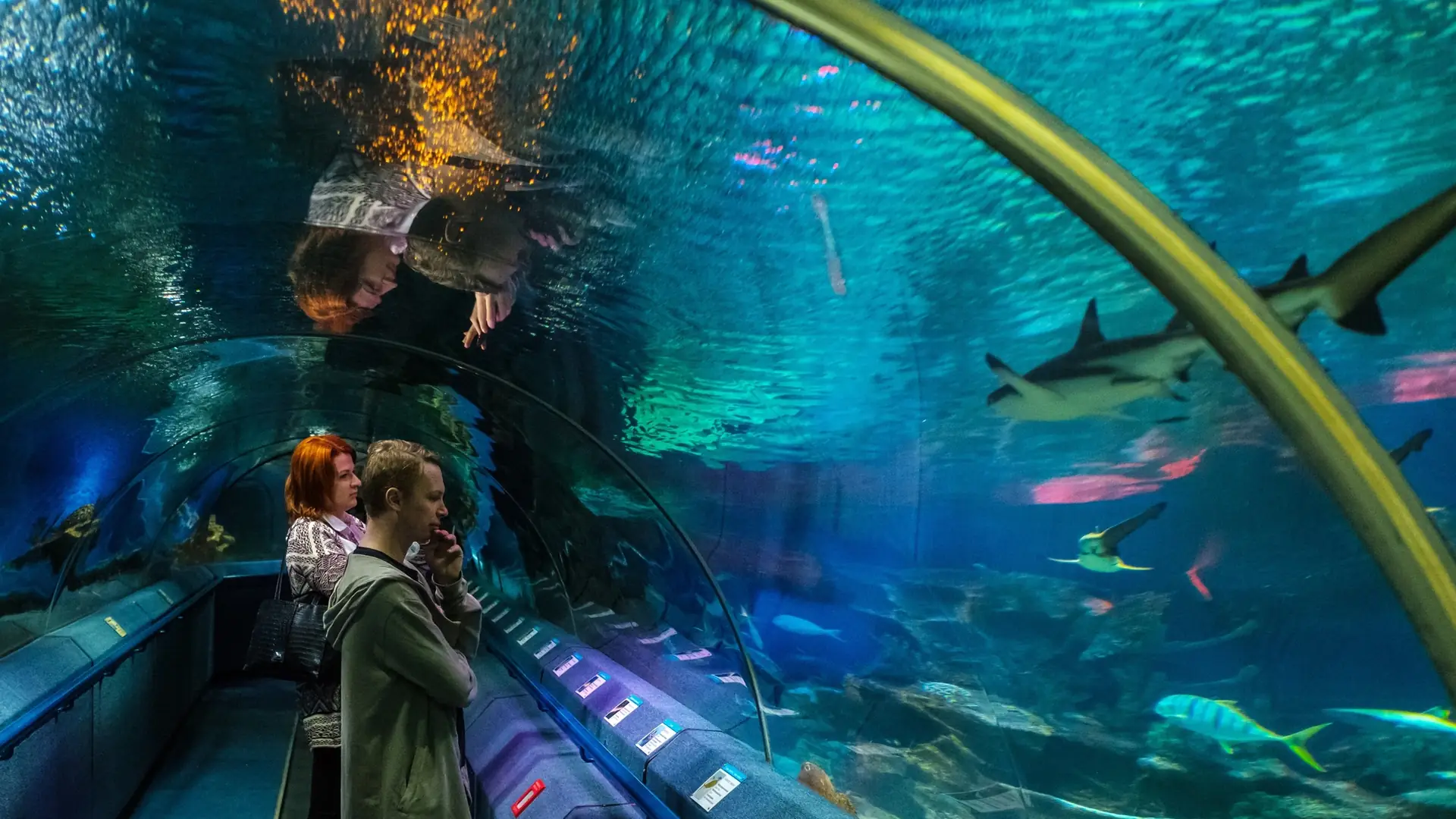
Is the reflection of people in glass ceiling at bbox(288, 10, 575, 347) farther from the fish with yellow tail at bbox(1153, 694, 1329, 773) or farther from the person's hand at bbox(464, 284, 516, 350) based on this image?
the fish with yellow tail at bbox(1153, 694, 1329, 773)

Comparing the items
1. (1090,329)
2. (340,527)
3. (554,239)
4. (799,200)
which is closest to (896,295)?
(799,200)

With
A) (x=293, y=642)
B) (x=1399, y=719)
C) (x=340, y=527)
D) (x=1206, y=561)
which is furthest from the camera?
(x=340, y=527)

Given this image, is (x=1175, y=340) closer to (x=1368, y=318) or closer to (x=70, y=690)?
(x=1368, y=318)

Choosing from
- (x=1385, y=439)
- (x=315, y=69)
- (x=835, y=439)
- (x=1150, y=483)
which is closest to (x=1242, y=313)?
(x=1385, y=439)

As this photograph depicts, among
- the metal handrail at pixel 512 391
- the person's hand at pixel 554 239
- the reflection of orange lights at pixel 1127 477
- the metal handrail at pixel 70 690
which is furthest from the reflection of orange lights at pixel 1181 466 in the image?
the metal handrail at pixel 70 690

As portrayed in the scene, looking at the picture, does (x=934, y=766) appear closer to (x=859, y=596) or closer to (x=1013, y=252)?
(x=859, y=596)

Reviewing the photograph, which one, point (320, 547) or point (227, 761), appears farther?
point (227, 761)

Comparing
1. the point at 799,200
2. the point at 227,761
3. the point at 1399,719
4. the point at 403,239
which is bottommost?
the point at 227,761

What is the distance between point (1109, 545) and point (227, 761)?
7963 millimetres

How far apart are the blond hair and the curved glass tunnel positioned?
43.2 inches

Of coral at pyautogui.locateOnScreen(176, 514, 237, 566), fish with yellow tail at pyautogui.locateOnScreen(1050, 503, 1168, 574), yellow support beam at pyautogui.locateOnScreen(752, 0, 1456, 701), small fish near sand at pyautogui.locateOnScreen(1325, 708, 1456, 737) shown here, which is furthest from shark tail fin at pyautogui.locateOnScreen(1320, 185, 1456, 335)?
coral at pyautogui.locateOnScreen(176, 514, 237, 566)

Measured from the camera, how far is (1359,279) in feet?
6.18

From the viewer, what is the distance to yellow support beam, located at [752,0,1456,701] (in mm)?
1563

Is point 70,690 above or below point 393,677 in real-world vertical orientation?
below
